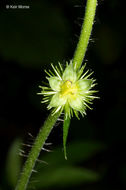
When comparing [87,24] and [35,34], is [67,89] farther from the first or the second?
[35,34]

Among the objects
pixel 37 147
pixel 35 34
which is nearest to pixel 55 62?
pixel 35 34

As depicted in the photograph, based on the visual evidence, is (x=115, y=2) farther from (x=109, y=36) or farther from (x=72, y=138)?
(x=72, y=138)

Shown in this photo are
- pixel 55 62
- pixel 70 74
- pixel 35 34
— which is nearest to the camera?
pixel 70 74

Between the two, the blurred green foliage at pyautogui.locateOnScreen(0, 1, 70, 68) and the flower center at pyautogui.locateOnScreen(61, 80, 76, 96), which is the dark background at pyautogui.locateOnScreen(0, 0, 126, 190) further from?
the flower center at pyautogui.locateOnScreen(61, 80, 76, 96)

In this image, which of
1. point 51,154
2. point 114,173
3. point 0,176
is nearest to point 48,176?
point 51,154

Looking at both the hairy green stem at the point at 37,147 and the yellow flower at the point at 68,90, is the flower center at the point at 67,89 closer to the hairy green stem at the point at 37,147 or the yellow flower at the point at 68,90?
the yellow flower at the point at 68,90
